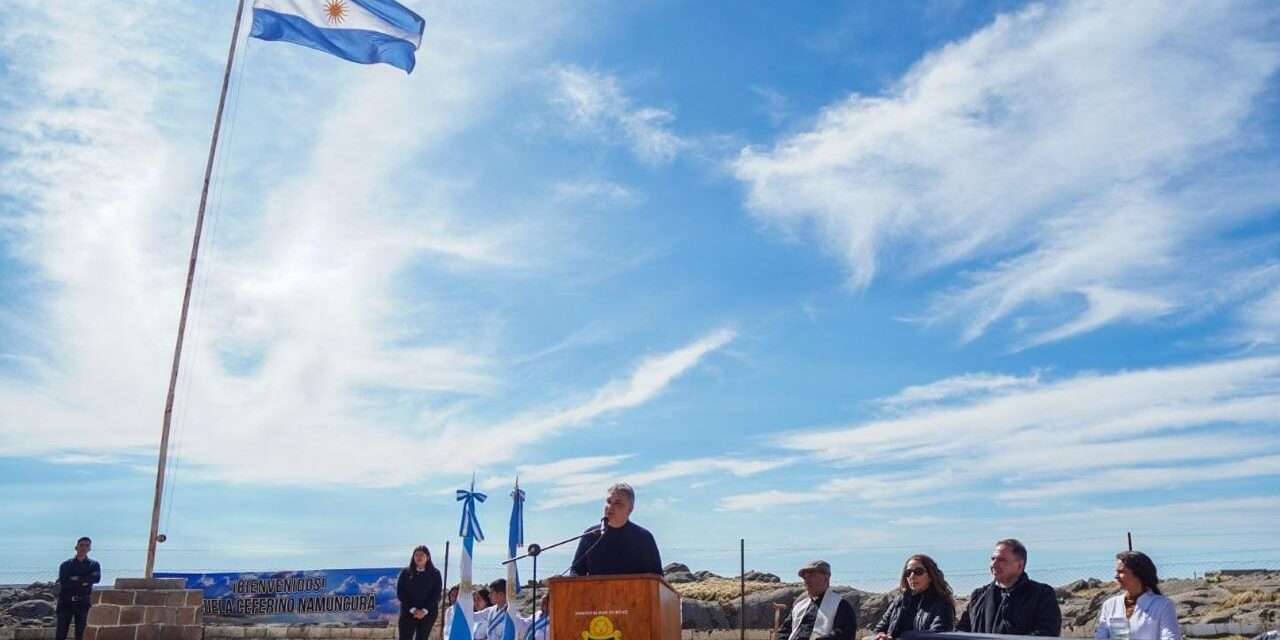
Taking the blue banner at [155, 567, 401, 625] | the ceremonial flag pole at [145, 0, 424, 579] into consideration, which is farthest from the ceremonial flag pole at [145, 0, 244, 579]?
the blue banner at [155, 567, 401, 625]

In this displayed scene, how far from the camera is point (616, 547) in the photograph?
6660mm

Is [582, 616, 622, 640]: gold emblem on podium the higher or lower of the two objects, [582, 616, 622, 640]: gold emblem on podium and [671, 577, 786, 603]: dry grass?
the lower

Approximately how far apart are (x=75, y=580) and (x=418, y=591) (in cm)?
540

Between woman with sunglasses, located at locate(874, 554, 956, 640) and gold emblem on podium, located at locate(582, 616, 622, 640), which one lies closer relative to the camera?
gold emblem on podium, located at locate(582, 616, 622, 640)

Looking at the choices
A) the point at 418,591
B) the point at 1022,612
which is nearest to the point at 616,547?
the point at 1022,612

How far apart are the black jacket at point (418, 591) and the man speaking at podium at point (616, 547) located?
611cm

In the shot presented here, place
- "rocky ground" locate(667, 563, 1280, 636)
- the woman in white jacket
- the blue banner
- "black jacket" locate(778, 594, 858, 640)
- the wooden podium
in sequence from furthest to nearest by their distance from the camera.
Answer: the blue banner
"rocky ground" locate(667, 563, 1280, 636)
"black jacket" locate(778, 594, 858, 640)
the woman in white jacket
the wooden podium

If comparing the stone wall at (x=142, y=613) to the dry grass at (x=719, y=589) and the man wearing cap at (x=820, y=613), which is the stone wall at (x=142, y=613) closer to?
the man wearing cap at (x=820, y=613)

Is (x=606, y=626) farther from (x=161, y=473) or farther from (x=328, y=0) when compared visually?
(x=328, y=0)

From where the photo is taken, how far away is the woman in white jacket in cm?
591

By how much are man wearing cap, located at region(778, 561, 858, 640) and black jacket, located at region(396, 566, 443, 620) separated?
18.5 feet

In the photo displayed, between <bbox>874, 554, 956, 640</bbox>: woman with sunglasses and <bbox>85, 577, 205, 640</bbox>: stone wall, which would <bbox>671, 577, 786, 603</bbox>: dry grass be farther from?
<bbox>874, 554, 956, 640</bbox>: woman with sunglasses

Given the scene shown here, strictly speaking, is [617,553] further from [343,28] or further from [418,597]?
[343,28]

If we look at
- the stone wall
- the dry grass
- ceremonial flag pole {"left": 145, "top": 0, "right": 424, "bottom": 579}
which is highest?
ceremonial flag pole {"left": 145, "top": 0, "right": 424, "bottom": 579}
